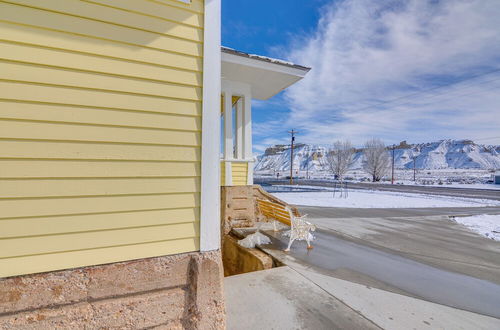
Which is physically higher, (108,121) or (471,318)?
(108,121)

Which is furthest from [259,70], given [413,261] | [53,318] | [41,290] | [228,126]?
[53,318]

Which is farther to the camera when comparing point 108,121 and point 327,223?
→ point 327,223

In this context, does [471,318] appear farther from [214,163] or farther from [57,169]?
[57,169]

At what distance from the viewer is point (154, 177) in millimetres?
2033

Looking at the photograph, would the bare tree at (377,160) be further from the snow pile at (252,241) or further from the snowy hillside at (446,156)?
the snowy hillside at (446,156)

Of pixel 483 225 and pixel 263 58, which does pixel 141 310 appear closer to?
pixel 263 58

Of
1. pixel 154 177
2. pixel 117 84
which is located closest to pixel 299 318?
pixel 154 177

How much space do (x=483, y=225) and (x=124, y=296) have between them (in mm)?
10315

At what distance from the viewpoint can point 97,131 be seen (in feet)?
6.13

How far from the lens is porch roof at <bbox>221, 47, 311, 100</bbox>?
16.5 ft

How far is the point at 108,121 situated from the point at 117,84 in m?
0.33

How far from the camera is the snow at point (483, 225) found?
20.3 ft

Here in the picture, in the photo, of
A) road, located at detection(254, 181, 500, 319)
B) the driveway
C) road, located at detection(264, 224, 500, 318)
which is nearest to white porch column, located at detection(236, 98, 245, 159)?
road, located at detection(254, 181, 500, 319)

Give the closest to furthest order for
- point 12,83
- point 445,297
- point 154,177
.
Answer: point 12,83 < point 154,177 < point 445,297
